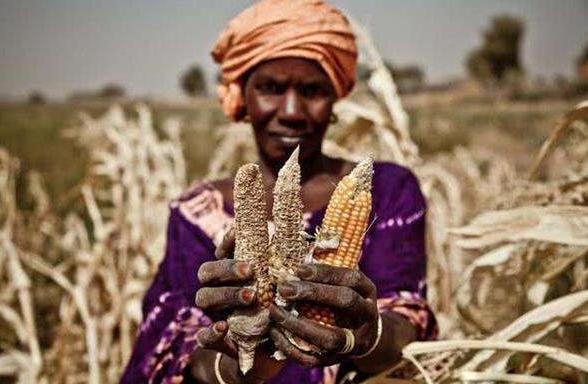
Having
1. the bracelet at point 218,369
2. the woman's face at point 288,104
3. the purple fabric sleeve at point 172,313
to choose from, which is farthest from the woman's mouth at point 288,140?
the bracelet at point 218,369

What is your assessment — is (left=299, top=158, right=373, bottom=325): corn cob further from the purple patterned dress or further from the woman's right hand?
the purple patterned dress

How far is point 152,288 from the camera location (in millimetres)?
1786

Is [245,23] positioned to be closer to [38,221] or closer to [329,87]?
[329,87]

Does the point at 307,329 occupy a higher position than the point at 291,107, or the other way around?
the point at 291,107

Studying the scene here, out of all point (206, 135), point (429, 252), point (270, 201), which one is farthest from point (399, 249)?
point (206, 135)

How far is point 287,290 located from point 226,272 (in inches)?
3.6

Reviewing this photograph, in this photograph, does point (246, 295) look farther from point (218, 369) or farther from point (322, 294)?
point (218, 369)

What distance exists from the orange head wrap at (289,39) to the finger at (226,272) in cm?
79

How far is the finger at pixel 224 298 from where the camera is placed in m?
0.98

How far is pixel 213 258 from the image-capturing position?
1678 millimetres

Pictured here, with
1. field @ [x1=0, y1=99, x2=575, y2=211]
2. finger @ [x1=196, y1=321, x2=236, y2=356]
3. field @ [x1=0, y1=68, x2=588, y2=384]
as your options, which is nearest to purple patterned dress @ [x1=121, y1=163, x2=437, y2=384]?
field @ [x1=0, y1=68, x2=588, y2=384]

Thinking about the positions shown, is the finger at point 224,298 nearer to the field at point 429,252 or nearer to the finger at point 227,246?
the finger at point 227,246

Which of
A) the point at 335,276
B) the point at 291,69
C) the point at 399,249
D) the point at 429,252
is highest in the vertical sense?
the point at 291,69

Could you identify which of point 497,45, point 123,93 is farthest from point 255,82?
point 497,45
